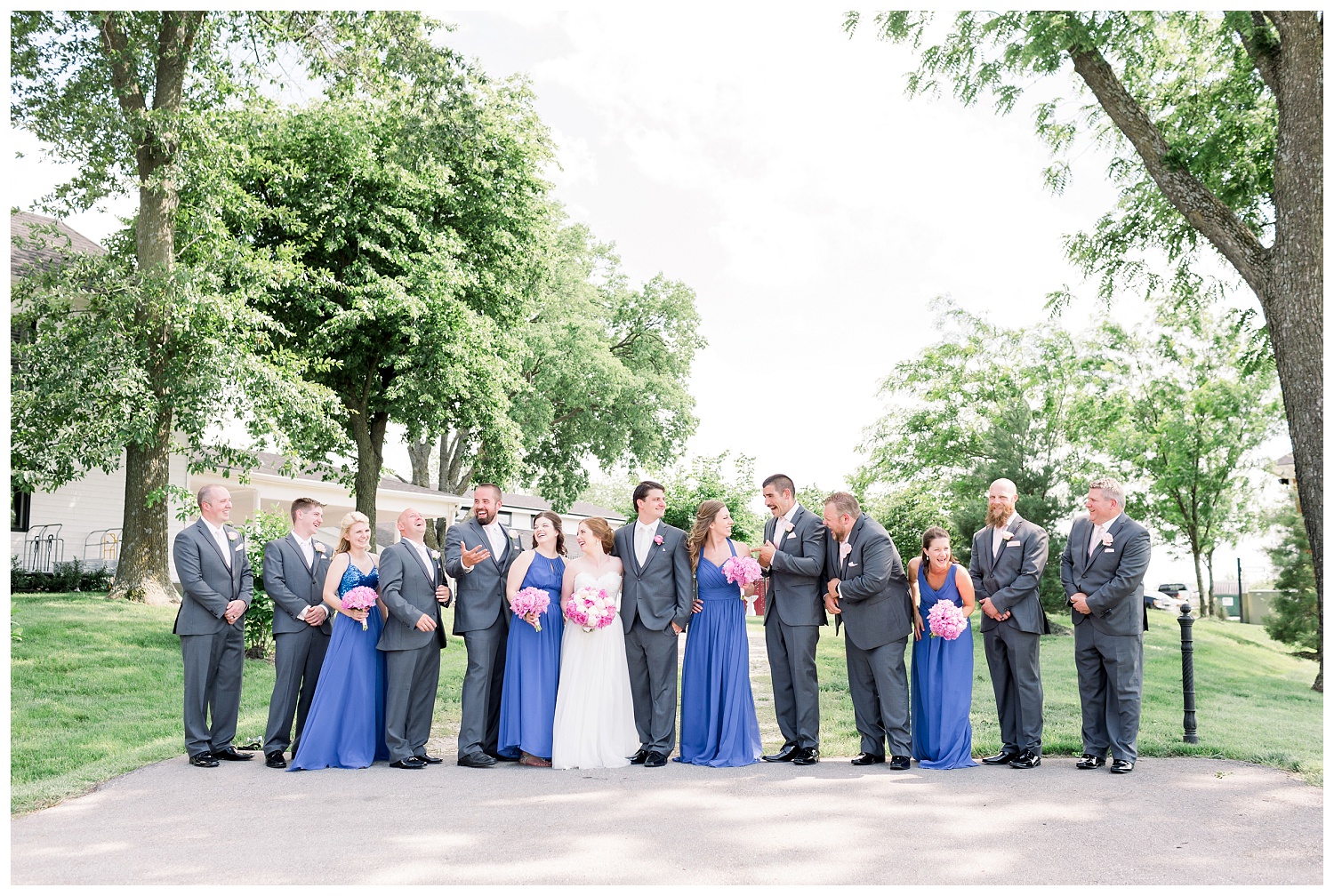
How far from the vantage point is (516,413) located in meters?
33.4

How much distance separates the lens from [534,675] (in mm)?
8273

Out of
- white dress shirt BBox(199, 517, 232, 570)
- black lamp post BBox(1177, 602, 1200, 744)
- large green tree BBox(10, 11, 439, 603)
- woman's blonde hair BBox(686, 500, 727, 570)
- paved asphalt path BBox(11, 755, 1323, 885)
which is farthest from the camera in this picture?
large green tree BBox(10, 11, 439, 603)

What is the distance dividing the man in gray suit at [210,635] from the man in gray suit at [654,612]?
10.9ft

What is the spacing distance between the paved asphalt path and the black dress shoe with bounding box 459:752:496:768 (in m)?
0.20

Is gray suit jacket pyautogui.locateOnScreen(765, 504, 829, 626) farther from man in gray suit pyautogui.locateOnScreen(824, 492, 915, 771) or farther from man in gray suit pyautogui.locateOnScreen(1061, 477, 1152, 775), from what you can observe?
man in gray suit pyautogui.locateOnScreen(1061, 477, 1152, 775)

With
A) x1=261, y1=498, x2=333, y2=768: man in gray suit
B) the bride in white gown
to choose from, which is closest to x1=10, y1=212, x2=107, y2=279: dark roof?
x1=261, y1=498, x2=333, y2=768: man in gray suit

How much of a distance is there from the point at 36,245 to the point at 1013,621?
2166 cm

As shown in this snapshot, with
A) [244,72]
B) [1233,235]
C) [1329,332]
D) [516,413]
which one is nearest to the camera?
[1329,332]

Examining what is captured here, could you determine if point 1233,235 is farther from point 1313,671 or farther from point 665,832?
point 1313,671

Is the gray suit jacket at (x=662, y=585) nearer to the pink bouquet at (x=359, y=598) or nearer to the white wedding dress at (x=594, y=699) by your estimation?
the white wedding dress at (x=594, y=699)

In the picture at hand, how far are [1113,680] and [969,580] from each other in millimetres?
1372

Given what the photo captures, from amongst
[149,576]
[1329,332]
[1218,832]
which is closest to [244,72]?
[149,576]

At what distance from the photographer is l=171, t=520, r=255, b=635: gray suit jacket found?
8344 millimetres

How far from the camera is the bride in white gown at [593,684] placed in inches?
318
